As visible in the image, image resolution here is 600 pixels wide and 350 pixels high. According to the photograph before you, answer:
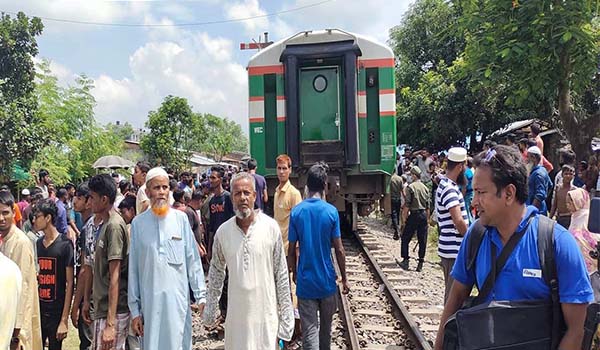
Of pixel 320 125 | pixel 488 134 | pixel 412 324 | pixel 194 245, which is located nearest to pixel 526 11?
pixel 320 125

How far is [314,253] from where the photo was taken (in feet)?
13.0

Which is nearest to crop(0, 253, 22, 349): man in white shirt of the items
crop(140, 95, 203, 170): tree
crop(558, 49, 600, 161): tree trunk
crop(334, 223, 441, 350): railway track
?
crop(334, 223, 441, 350): railway track

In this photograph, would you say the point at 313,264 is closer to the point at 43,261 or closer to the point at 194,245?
the point at 194,245

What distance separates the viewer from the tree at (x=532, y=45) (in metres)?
7.64

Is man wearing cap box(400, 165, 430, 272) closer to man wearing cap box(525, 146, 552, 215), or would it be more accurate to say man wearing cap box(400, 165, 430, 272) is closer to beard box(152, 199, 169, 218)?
man wearing cap box(525, 146, 552, 215)

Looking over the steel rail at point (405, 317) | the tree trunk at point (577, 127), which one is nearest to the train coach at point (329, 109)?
the steel rail at point (405, 317)

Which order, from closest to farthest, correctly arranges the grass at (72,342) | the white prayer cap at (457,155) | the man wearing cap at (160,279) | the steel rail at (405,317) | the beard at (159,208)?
the man wearing cap at (160,279) → the beard at (159,208) → the white prayer cap at (457,155) → the steel rail at (405,317) → the grass at (72,342)

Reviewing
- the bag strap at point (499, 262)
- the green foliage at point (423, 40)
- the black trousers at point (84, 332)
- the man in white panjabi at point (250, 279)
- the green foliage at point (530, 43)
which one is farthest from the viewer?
the green foliage at point (423, 40)

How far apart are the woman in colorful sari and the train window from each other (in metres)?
5.23

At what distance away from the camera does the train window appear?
29.7 ft

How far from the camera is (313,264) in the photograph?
3938 millimetres

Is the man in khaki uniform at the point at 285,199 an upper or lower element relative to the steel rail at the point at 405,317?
upper

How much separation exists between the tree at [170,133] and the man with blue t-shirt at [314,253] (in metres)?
30.4

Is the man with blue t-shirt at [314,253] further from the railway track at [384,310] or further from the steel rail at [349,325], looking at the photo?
the railway track at [384,310]
